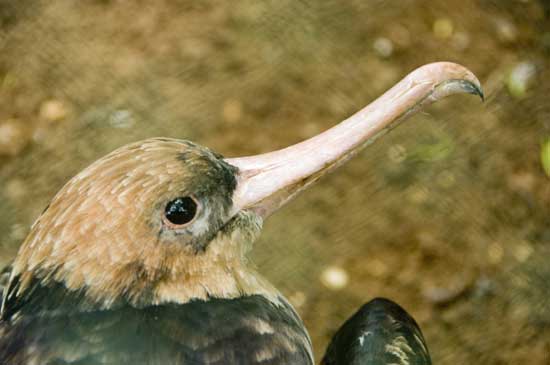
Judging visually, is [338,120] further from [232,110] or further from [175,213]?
[175,213]

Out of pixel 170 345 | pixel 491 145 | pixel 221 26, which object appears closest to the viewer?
pixel 170 345

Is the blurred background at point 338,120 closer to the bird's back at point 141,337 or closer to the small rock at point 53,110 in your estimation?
the small rock at point 53,110

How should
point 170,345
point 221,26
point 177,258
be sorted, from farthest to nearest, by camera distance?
point 221,26
point 177,258
point 170,345

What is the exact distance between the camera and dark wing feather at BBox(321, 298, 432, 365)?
2.26 m

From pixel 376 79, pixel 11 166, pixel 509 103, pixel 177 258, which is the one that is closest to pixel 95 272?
pixel 177 258

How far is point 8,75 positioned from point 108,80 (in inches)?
17.9

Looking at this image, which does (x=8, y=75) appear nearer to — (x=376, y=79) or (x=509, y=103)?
(x=376, y=79)

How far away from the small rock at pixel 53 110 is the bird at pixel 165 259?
1.55m

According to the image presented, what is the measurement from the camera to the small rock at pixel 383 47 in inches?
137

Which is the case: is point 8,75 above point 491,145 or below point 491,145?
above

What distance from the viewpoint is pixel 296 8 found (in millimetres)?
3588

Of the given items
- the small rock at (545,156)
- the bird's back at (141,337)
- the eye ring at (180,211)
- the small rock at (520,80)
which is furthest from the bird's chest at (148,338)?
the small rock at (520,80)

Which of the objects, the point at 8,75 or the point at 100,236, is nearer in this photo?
the point at 100,236

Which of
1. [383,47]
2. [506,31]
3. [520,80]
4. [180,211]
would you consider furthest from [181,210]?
[506,31]
